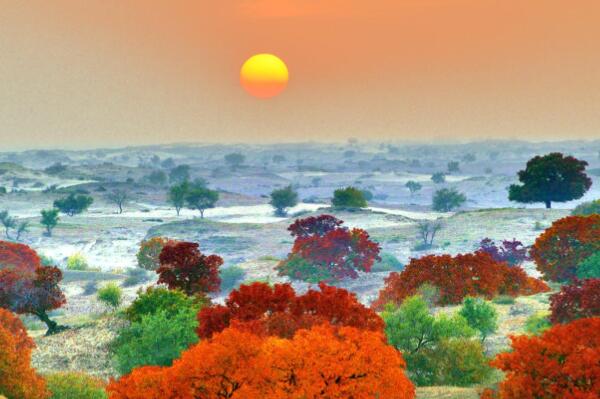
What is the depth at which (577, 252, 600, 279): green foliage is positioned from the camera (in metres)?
42.2

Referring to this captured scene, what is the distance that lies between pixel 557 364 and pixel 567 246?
2872 cm

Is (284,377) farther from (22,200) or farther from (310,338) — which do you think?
(22,200)

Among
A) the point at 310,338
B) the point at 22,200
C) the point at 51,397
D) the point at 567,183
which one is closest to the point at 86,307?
the point at 51,397

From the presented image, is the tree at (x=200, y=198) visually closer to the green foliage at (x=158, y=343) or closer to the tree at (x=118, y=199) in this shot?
the tree at (x=118, y=199)

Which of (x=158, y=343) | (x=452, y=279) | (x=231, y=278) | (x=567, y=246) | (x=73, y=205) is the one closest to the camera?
(x=158, y=343)

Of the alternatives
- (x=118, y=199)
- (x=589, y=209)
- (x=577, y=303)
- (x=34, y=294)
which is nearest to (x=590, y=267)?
(x=577, y=303)

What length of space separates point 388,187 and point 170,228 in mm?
94507

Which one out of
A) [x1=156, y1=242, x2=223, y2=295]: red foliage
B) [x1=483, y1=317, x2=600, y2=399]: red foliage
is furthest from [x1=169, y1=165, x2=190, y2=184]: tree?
[x1=483, y1=317, x2=600, y2=399]: red foliage

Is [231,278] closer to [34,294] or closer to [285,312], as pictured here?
[34,294]

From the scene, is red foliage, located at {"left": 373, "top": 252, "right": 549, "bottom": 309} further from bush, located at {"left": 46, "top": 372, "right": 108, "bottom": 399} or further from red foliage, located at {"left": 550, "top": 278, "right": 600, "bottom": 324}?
→ bush, located at {"left": 46, "top": 372, "right": 108, "bottom": 399}

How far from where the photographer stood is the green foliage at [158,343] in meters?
28.4

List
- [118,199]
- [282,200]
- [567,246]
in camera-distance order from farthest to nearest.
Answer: [118,199]
[282,200]
[567,246]

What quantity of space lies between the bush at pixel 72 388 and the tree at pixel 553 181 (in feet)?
193

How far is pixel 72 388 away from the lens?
2517 centimetres
